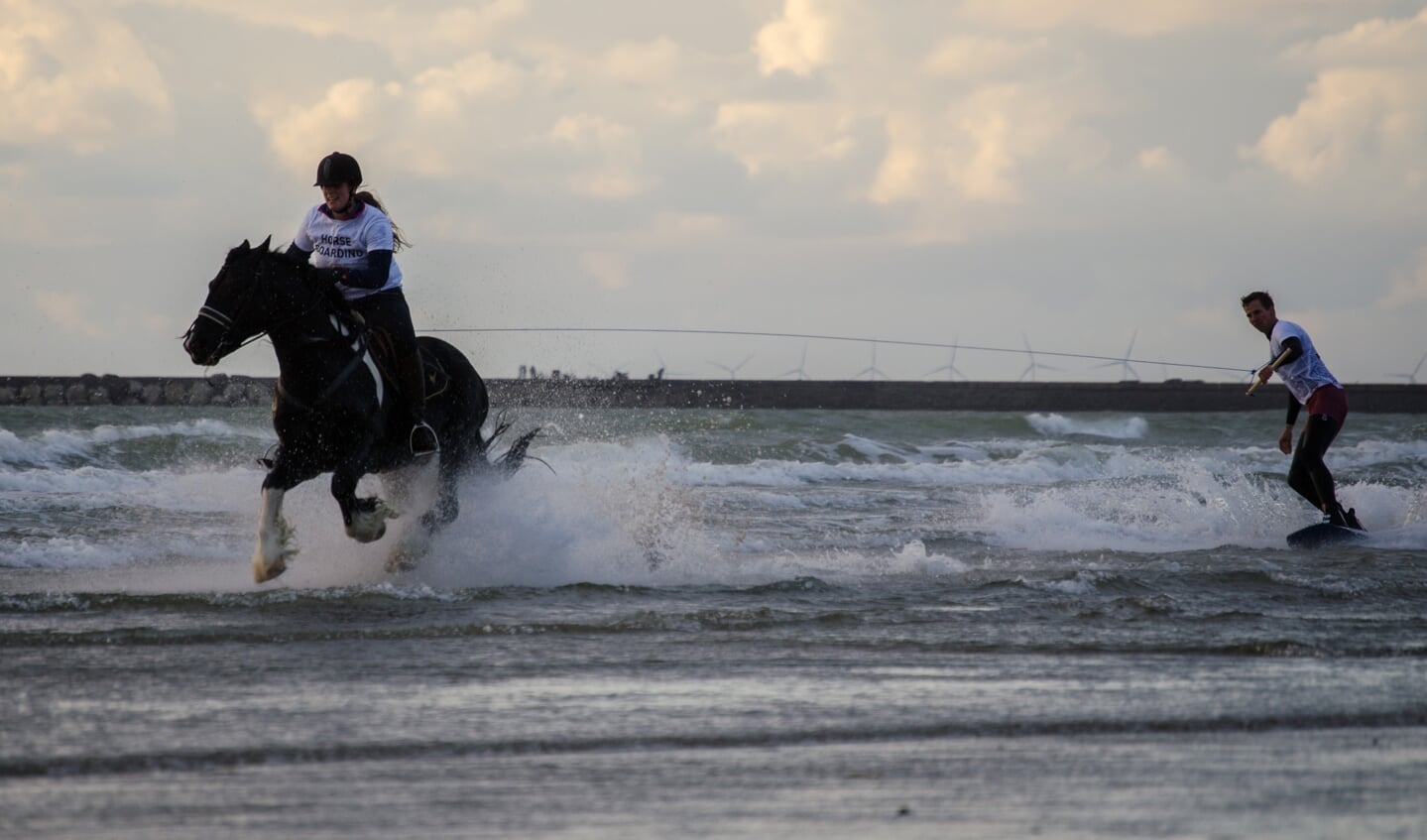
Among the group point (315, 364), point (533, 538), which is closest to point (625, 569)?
point (533, 538)

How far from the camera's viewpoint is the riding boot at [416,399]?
8.28 m

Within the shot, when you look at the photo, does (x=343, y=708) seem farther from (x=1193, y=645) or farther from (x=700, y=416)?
(x=700, y=416)

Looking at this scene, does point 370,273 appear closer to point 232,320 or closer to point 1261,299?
point 232,320

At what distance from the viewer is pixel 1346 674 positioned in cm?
519

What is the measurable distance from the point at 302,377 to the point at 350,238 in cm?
91

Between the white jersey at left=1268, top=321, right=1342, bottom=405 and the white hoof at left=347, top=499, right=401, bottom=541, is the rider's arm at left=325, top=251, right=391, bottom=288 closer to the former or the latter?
the white hoof at left=347, top=499, right=401, bottom=541

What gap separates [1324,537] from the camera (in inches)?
433

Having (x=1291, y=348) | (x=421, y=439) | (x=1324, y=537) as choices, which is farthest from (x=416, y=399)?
(x=1324, y=537)

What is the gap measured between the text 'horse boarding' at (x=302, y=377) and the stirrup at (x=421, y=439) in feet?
0.47

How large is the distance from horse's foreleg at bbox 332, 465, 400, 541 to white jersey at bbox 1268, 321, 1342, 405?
22.2 ft

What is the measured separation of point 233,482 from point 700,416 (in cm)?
2922

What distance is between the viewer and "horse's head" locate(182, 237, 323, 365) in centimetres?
718

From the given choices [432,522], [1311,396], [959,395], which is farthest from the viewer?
[959,395]

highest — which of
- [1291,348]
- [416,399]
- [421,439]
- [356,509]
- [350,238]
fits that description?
[350,238]
